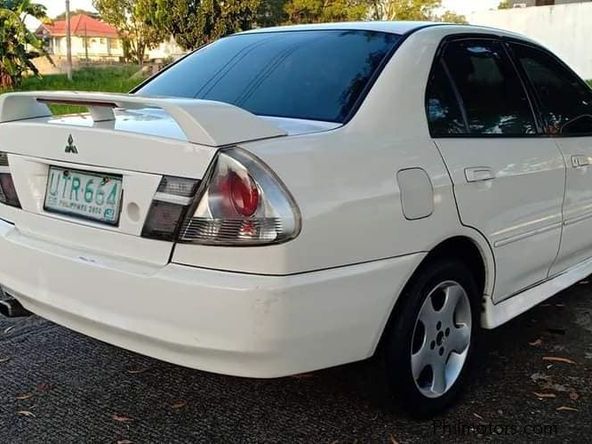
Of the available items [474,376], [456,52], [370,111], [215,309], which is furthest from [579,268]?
[215,309]

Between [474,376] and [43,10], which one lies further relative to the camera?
[43,10]

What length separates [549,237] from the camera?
3.47 m

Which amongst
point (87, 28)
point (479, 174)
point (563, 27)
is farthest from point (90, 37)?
point (479, 174)

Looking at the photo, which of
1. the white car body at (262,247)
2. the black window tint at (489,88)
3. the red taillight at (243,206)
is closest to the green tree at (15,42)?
the white car body at (262,247)

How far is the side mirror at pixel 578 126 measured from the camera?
3.70 metres

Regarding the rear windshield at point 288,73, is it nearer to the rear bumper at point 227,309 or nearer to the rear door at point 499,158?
the rear door at point 499,158

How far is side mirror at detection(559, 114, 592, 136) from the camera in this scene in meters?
3.70

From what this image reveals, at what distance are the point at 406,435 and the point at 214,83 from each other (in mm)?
1711

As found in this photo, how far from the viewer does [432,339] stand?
288 centimetres

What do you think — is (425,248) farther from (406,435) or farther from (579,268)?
(579,268)

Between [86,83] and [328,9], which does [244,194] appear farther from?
[328,9]

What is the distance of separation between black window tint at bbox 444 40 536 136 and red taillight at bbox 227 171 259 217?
1219 millimetres

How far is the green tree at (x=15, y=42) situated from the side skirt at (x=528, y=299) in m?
19.5

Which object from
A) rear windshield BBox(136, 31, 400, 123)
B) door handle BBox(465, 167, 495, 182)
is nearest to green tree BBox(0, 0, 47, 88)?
rear windshield BBox(136, 31, 400, 123)
